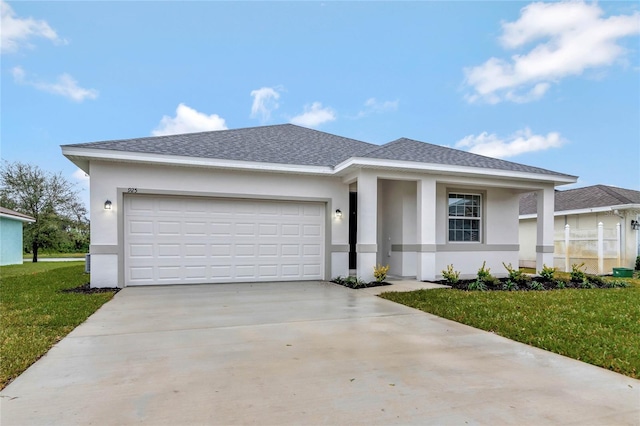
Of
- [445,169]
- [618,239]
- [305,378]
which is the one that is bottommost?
[305,378]

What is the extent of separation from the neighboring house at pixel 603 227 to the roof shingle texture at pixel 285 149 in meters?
5.33

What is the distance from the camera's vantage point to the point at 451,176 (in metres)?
10.1

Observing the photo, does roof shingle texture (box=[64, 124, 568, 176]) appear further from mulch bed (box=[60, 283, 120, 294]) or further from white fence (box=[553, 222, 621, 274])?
white fence (box=[553, 222, 621, 274])

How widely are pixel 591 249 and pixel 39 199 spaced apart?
3034 centimetres

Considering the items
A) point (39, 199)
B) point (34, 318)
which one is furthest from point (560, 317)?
point (39, 199)

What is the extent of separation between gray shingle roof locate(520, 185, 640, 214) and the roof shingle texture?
5818mm

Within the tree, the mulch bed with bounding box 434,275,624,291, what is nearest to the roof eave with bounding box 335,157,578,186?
the mulch bed with bounding box 434,275,624,291

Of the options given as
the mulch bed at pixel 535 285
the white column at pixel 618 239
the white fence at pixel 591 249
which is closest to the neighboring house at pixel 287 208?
the mulch bed at pixel 535 285

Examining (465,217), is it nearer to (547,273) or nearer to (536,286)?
(547,273)

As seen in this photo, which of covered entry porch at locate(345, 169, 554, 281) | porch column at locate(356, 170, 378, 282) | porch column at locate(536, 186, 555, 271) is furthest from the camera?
porch column at locate(536, 186, 555, 271)

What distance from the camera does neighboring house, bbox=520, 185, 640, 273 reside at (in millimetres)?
13898

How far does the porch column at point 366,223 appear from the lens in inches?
367

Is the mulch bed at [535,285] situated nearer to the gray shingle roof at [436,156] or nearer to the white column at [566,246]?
the gray shingle roof at [436,156]

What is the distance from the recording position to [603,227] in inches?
564
